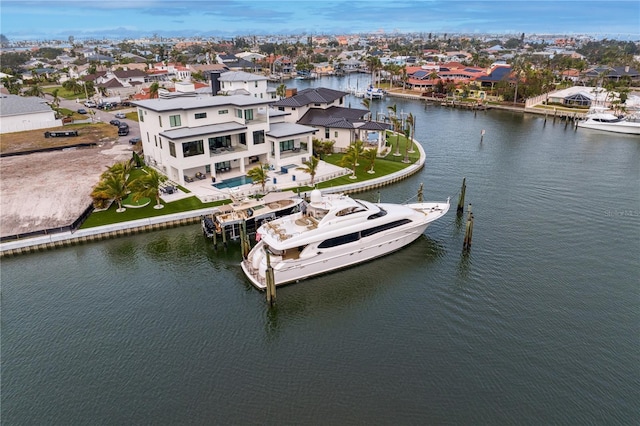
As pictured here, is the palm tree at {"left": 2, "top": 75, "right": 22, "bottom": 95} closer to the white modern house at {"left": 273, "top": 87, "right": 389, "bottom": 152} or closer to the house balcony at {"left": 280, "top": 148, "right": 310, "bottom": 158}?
the white modern house at {"left": 273, "top": 87, "right": 389, "bottom": 152}

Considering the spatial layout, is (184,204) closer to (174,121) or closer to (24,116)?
(174,121)

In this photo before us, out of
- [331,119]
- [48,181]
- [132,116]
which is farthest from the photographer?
[132,116]

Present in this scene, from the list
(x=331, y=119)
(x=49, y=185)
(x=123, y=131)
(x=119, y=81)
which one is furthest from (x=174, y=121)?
(x=119, y=81)

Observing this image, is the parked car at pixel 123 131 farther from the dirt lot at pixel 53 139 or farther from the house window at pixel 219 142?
the house window at pixel 219 142

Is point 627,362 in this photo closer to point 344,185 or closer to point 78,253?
point 344,185

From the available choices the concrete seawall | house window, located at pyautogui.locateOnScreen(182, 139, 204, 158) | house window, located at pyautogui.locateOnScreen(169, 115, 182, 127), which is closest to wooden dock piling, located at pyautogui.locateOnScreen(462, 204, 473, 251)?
the concrete seawall

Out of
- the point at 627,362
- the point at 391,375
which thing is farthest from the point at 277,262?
the point at 627,362

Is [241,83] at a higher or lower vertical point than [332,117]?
higher
